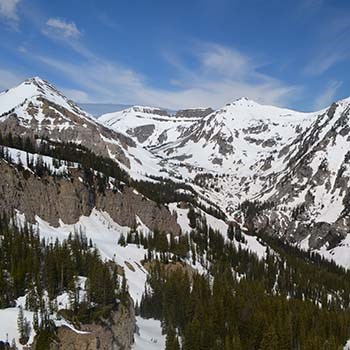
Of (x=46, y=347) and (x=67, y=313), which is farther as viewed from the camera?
(x=67, y=313)

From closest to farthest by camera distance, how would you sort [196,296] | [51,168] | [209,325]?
[209,325], [196,296], [51,168]

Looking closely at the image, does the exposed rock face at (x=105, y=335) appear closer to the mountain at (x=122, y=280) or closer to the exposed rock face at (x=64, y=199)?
the mountain at (x=122, y=280)

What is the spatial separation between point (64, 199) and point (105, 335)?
8486 cm

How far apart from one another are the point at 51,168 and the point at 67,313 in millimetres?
97751

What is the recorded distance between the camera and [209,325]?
3337 inches

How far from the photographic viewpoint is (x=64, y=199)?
14638 centimetres

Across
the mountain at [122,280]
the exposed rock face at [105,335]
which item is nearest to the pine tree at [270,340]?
the mountain at [122,280]

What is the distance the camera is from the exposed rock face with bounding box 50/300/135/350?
60.7 meters

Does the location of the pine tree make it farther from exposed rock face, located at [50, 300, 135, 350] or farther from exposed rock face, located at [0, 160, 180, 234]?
exposed rock face, located at [0, 160, 180, 234]

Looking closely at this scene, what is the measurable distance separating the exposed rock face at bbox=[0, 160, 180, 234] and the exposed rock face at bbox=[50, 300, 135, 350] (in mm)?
63411

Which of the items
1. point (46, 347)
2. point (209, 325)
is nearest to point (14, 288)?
point (46, 347)

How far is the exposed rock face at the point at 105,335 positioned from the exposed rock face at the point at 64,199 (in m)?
63.4

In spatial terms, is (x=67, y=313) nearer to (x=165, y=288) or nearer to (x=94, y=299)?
(x=94, y=299)

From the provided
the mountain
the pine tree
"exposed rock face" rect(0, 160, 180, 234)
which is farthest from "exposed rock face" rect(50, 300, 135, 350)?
"exposed rock face" rect(0, 160, 180, 234)
